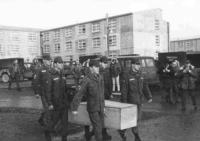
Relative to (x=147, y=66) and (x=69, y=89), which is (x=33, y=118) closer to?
(x=69, y=89)

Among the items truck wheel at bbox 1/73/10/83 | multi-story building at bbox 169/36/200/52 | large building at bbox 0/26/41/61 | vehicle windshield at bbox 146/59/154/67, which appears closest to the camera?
vehicle windshield at bbox 146/59/154/67

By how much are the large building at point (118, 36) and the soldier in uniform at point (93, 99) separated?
127 ft

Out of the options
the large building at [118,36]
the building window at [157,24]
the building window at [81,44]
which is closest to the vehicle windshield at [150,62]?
the large building at [118,36]

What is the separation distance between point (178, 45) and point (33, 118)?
7308cm

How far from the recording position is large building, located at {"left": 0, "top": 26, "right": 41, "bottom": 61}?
2251 inches

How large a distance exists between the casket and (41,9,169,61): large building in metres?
38.4

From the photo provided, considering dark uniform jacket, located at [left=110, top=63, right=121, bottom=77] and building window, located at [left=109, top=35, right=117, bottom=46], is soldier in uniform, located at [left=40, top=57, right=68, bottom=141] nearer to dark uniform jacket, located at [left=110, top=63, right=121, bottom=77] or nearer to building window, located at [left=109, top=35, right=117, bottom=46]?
dark uniform jacket, located at [left=110, top=63, right=121, bottom=77]

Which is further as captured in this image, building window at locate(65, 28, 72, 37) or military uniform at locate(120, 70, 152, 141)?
building window at locate(65, 28, 72, 37)

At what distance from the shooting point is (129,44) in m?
47.1

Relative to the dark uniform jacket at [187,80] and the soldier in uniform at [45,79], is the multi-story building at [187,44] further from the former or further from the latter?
the soldier in uniform at [45,79]

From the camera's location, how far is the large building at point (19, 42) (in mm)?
57188

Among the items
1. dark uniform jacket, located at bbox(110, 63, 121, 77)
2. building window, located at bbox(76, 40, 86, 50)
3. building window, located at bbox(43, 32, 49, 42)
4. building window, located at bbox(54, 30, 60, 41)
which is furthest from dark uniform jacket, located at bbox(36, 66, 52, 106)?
building window, located at bbox(43, 32, 49, 42)

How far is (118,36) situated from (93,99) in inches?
1616

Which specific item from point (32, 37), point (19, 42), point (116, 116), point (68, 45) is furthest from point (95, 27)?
point (116, 116)
